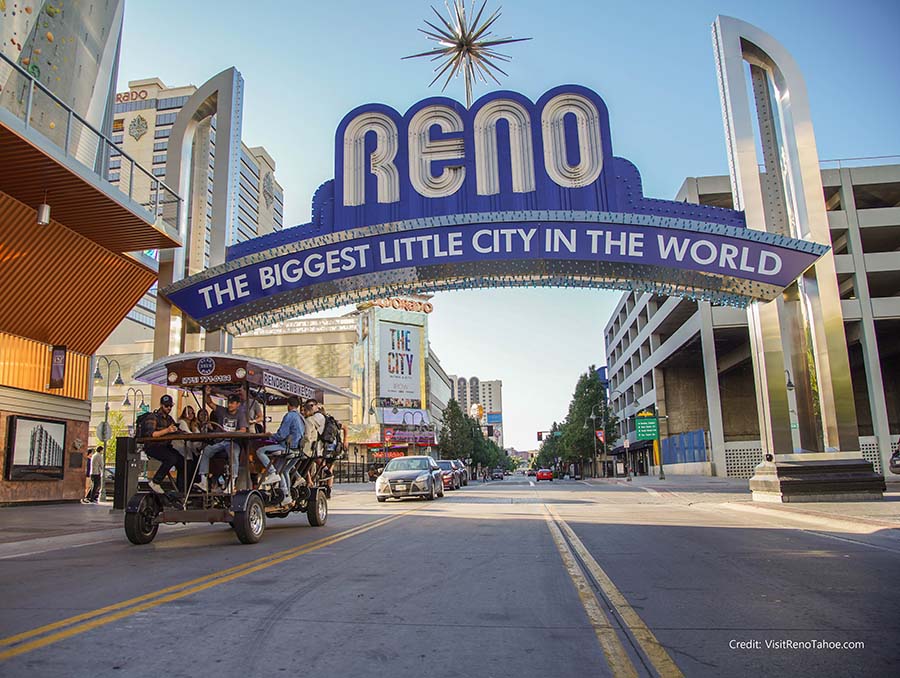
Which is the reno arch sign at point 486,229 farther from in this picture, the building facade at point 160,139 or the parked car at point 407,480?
the building facade at point 160,139

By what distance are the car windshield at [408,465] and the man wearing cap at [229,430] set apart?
12822mm

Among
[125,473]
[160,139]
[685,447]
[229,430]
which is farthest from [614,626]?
[160,139]

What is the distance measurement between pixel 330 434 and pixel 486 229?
20.6 ft

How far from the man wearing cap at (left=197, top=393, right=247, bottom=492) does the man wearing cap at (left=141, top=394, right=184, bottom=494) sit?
13.8 inches

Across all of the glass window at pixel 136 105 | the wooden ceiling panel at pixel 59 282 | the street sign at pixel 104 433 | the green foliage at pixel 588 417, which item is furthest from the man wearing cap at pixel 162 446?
the glass window at pixel 136 105

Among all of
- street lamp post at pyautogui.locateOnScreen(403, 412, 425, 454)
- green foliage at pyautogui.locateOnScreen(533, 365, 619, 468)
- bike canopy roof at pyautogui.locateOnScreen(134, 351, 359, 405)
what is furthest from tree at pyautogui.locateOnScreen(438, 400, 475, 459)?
bike canopy roof at pyautogui.locateOnScreen(134, 351, 359, 405)

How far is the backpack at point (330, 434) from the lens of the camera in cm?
1283

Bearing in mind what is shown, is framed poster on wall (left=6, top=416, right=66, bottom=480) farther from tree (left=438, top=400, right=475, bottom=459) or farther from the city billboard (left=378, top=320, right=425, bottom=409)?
tree (left=438, top=400, right=475, bottom=459)

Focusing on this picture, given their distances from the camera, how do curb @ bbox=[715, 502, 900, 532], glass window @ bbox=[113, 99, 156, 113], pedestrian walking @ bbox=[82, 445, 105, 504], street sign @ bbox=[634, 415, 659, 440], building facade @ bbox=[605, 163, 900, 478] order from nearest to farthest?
curb @ bbox=[715, 502, 900, 532] < pedestrian walking @ bbox=[82, 445, 105, 504] < building facade @ bbox=[605, 163, 900, 478] < street sign @ bbox=[634, 415, 659, 440] < glass window @ bbox=[113, 99, 156, 113]

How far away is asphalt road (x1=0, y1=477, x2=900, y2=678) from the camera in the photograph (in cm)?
395

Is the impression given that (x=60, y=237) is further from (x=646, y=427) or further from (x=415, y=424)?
(x=415, y=424)

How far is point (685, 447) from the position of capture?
54844 millimetres

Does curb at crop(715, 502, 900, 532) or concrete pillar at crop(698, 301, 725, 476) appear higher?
concrete pillar at crop(698, 301, 725, 476)

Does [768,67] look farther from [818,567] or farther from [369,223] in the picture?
[818,567]
